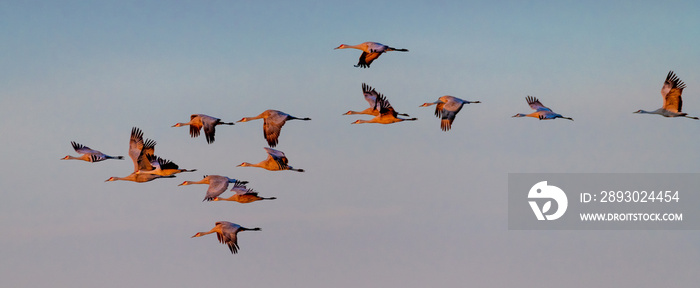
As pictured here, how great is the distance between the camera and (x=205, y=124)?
6228cm

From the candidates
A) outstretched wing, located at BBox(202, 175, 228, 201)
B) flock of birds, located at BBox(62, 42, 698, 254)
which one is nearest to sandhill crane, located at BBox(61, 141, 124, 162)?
flock of birds, located at BBox(62, 42, 698, 254)

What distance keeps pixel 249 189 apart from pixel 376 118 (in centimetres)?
675

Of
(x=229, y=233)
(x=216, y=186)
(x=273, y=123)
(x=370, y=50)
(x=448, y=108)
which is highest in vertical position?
(x=370, y=50)

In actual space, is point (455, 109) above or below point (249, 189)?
above

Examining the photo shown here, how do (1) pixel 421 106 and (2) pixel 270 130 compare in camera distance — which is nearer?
(2) pixel 270 130

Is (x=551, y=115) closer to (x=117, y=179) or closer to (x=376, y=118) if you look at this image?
(x=376, y=118)

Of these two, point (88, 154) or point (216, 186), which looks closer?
point (216, 186)

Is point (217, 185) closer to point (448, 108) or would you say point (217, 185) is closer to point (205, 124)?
point (205, 124)

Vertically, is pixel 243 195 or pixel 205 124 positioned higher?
pixel 205 124

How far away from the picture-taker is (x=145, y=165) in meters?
62.8

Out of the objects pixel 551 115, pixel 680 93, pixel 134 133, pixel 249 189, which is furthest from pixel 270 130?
pixel 680 93

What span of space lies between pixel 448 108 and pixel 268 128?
8.91 m

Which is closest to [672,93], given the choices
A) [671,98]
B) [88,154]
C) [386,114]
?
[671,98]

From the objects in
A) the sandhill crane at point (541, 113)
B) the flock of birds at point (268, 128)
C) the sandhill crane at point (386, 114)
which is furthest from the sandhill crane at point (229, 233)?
the sandhill crane at point (541, 113)
